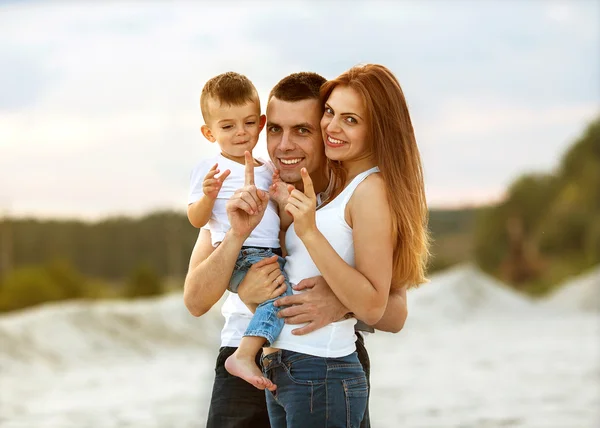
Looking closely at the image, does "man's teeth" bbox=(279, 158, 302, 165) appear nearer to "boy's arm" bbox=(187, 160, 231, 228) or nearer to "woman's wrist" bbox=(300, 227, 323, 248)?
"boy's arm" bbox=(187, 160, 231, 228)

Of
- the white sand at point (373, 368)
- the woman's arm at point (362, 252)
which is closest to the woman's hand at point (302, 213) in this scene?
the woman's arm at point (362, 252)

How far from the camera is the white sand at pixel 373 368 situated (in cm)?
725

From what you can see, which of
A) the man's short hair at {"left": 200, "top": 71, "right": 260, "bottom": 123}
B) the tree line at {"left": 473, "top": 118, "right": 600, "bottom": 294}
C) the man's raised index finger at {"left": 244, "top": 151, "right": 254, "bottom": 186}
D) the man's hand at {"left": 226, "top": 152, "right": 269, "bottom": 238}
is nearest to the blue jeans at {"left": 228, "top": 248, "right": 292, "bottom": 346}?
the man's hand at {"left": 226, "top": 152, "right": 269, "bottom": 238}

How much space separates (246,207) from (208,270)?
256 mm

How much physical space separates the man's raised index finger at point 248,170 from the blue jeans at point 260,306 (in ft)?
0.72

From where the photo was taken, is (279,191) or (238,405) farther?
(238,405)

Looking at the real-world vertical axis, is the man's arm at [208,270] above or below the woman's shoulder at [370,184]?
below

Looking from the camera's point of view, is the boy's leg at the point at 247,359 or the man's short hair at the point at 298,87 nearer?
the boy's leg at the point at 247,359

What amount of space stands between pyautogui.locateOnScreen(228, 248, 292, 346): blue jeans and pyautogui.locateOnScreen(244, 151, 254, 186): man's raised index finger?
0.22 m

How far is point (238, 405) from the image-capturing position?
2820 millimetres

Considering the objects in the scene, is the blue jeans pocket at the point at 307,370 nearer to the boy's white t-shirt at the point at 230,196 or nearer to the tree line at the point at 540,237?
the boy's white t-shirt at the point at 230,196

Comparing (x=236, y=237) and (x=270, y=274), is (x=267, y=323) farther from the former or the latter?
(x=236, y=237)

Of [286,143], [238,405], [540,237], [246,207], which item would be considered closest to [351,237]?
[246,207]

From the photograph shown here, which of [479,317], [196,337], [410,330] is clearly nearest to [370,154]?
[196,337]
